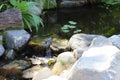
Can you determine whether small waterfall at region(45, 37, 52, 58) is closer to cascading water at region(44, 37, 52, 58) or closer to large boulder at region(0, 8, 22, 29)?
cascading water at region(44, 37, 52, 58)

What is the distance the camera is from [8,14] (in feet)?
19.9

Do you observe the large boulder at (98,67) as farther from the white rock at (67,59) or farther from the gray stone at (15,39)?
the gray stone at (15,39)

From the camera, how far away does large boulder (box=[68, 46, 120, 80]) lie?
3601mm

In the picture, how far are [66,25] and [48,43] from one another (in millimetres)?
1545

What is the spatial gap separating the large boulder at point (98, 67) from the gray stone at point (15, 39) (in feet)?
6.66

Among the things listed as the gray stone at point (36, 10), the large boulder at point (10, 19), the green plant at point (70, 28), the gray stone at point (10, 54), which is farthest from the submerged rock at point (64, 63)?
the gray stone at point (36, 10)

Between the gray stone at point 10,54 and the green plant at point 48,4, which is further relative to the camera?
the green plant at point 48,4

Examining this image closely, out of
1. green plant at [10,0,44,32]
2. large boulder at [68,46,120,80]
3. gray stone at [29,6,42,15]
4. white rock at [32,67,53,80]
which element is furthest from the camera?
gray stone at [29,6,42,15]

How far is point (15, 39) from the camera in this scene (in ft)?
19.0

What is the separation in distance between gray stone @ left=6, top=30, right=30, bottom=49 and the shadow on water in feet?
3.29

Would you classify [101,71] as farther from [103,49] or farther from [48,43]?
[48,43]

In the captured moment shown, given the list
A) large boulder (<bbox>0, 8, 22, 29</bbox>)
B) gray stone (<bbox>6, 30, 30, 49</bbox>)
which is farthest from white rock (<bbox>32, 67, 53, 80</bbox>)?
large boulder (<bbox>0, 8, 22, 29</bbox>)

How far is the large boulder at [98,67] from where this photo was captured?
3601 millimetres

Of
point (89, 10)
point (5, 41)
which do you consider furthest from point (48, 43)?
point (89, 10)
